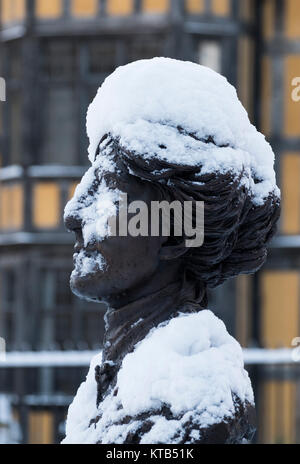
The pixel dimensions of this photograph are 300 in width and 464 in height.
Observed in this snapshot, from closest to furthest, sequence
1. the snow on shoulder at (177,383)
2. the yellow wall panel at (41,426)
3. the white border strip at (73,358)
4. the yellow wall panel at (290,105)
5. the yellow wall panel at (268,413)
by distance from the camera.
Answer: the snow on shoulder at (177,383), the white border strip at (73,358), the yellow wall panel at (268,413), the yellow wall panel at (41,426), the yellow wall panel at (290,105)

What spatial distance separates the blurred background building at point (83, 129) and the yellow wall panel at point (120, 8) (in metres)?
0.01

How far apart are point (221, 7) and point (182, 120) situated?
10.3 m

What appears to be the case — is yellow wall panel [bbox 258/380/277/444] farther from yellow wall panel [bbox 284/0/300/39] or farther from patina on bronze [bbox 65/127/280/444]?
patina on bronze [bbox 65/127/280/444]

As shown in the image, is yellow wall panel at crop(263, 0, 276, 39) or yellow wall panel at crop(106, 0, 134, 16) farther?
yellow wall panel at crop(263, 0, 276, 39)

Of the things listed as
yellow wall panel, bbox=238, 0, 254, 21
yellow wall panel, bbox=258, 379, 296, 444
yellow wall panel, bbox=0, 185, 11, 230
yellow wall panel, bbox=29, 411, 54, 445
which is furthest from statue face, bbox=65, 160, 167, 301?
yellow wall panel, bbox=238, 0, 254, 21

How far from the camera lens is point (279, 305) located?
41.7 ft

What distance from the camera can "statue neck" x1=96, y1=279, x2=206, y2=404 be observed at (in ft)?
7.98

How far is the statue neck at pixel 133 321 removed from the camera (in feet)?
7.98

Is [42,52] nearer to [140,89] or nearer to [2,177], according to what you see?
[2,177]

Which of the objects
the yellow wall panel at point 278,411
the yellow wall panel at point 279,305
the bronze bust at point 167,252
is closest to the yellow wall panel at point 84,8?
the yellow wall panel at point 279,305

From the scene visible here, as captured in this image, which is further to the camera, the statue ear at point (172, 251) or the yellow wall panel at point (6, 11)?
the yellow wall panel at point (6, 11)

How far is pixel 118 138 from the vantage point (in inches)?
97.3

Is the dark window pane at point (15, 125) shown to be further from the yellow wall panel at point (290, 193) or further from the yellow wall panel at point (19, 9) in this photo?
the yellow wall panel at point (290, 193)

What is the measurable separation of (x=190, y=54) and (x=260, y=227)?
32.7 feet
